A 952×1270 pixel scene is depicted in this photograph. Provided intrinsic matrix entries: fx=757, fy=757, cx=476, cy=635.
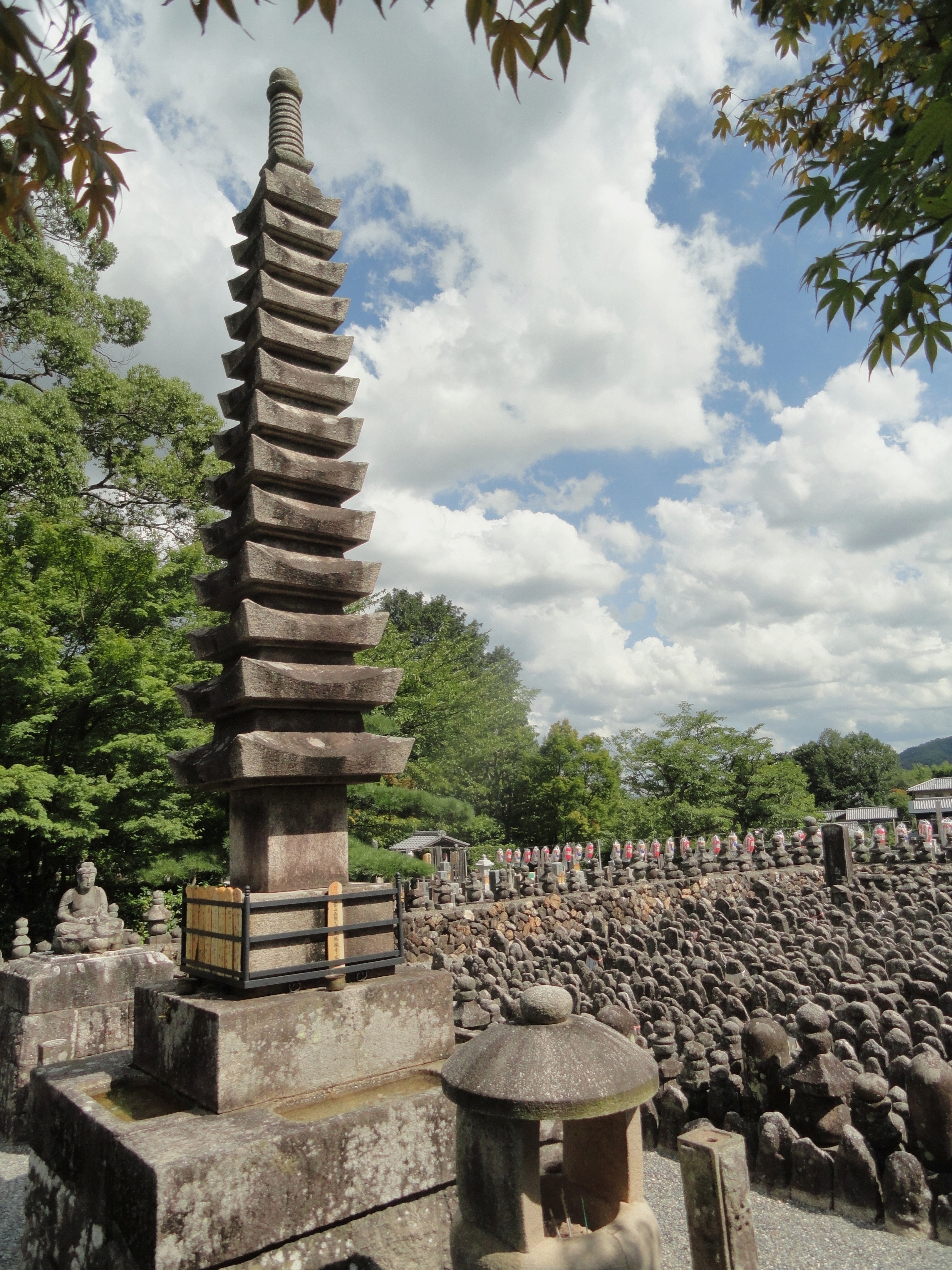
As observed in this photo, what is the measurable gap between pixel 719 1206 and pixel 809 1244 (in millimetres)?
1845

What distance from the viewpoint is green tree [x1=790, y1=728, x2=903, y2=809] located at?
183 feet

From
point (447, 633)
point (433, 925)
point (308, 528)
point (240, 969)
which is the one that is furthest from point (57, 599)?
point (447, 633)

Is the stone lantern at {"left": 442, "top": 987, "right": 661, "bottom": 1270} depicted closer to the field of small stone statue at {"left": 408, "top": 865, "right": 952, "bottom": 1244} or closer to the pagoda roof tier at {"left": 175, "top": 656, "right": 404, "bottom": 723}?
the field of small stone statue at {"left": 408, "top": 865, "right": 952, "bottom": 1244}

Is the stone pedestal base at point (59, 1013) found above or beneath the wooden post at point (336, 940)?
beneath

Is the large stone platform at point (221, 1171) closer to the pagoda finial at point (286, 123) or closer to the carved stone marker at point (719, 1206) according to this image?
the carved stone marker at point (719, 1206)

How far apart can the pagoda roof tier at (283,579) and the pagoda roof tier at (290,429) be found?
781mm

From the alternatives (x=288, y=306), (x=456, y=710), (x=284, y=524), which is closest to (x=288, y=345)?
(x=288, y=306)

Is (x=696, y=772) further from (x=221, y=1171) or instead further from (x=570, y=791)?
(x=221, y=1171)

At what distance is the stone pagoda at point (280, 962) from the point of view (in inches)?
129

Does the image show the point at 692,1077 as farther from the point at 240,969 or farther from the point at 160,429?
the point at 160,429

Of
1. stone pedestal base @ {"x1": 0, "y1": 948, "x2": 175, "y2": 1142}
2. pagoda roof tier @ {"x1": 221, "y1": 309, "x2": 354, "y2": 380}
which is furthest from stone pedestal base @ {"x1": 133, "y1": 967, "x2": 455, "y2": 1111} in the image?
pagoda roof tier @ {"x1": 221, "y1": 309, "x2": 354, "y2": 380}

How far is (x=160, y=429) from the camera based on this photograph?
17.8 meters

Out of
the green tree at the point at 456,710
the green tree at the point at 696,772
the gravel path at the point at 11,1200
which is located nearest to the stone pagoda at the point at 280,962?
the gravel path at the point at 11,1200

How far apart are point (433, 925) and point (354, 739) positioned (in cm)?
1109
